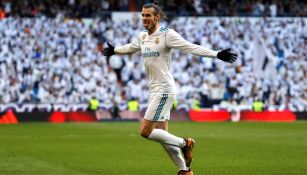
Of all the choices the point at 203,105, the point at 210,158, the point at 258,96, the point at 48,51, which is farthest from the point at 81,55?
the point at 210,158

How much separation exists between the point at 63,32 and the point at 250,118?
32.0ft

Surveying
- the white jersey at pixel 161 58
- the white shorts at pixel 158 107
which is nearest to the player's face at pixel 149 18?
the white jersey at pixel 161 58

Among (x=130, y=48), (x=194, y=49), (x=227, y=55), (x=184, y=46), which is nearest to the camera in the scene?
(x=227, y=55)

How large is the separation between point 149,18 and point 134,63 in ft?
84.7

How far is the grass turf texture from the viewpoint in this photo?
13.7m

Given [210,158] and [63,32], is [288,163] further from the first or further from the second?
[63,32]

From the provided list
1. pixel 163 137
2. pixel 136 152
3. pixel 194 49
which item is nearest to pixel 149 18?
pixel 194 49

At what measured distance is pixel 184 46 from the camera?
11.5 m

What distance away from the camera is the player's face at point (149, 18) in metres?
11.6

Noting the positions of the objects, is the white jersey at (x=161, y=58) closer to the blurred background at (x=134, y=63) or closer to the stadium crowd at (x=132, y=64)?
the blurred background at (x=134, y=63)

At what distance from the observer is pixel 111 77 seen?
1430 inches

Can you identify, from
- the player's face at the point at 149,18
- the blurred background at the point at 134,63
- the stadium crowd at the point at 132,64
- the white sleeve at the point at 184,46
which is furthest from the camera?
the stadium crowd at the point at 132,64

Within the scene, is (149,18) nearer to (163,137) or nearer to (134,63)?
(163,137)

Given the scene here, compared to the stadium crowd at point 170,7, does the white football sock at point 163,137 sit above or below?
above
